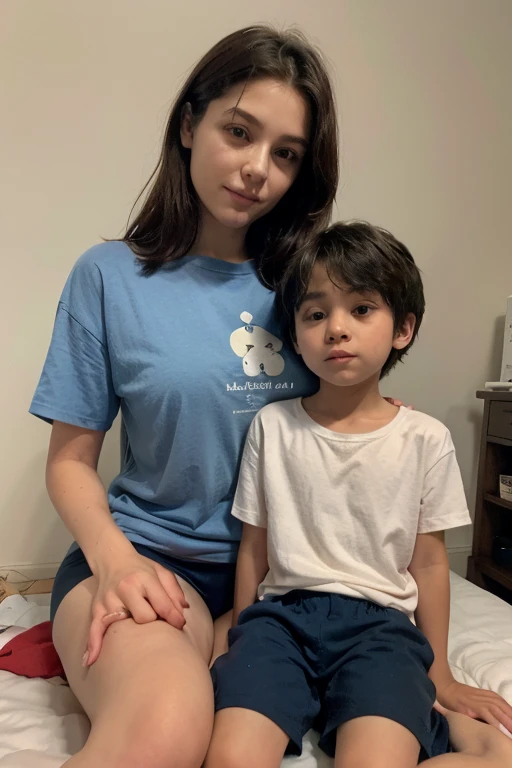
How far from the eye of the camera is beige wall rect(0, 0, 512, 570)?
1323mm

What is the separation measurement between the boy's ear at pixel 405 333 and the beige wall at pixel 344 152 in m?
0.82

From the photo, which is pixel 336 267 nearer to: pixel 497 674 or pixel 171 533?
pixel 171 533

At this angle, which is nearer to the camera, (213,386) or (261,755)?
(261,755)

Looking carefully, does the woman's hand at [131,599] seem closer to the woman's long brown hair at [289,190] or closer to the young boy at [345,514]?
the young boy at [345,514]

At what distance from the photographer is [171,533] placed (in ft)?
2.69

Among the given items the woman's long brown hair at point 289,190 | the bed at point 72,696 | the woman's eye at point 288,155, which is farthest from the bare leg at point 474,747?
the woman's eye at point 288,155

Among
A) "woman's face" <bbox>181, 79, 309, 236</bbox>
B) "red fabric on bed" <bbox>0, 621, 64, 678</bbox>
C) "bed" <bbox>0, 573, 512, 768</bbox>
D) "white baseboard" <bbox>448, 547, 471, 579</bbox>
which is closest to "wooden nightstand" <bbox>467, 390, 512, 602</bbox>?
"white baseboard" <bbox>448, 547, 471, 579</bbox>

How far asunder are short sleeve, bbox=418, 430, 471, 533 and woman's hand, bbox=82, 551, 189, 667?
0.37m

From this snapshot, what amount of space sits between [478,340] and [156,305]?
125 cm

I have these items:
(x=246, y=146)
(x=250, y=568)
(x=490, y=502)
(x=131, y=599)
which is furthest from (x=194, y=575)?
(x=490, y=502)

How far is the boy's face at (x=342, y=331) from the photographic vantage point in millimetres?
758

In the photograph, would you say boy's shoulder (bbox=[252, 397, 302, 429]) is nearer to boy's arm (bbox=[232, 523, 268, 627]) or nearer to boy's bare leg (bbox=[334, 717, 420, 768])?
boy's arm (bbox=[232, 523, 268, 627])

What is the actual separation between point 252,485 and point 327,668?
0.27 m

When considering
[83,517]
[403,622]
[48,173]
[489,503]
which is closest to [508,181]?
[489,503]
